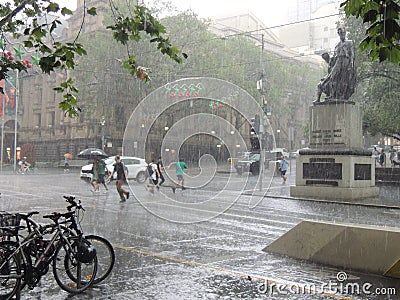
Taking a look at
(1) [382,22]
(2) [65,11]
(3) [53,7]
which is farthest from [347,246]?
(3) [53,7]

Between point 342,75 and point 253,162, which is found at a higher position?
point 342,75

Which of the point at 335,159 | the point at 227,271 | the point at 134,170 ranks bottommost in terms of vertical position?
the point at 227,271

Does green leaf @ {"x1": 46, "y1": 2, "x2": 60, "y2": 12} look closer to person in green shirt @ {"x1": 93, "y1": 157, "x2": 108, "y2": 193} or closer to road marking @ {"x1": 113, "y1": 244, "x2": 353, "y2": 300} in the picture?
road marking @ {"x1": 113, "y1": 244, "x2": 353, "y2": 300}

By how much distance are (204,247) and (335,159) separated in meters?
12.7

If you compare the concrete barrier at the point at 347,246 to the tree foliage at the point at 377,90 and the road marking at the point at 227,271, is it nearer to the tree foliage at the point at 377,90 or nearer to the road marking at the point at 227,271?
the road marking at the point at 227,271

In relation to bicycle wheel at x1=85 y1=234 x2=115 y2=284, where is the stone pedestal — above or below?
above

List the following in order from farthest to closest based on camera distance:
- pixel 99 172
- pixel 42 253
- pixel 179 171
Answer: pixel 99 172
pixel 179 171
pixel 42 253

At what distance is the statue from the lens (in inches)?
858

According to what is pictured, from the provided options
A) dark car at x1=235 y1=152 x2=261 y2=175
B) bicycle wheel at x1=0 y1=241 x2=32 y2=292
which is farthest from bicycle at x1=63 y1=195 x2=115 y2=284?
dark car at x1=235 y1=152 x2=261 y2=175

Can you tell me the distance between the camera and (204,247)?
9.71 m

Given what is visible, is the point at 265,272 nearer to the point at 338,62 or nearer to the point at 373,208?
the point at 373,208

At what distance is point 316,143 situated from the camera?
72.4 ft

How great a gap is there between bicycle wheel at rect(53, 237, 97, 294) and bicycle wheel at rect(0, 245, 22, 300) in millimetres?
518

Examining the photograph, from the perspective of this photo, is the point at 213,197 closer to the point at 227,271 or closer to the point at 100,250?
the point at 227,271
